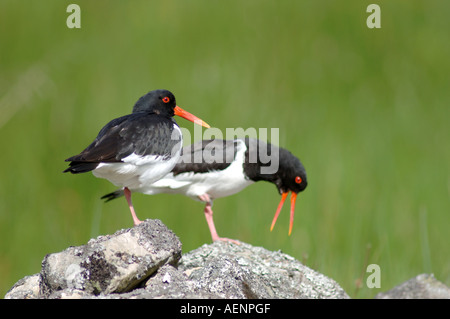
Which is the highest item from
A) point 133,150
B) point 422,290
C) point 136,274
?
point 133,150

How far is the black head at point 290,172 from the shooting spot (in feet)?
23.3

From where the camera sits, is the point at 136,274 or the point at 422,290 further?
the point at 422,290

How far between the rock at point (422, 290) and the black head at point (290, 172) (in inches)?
88.4

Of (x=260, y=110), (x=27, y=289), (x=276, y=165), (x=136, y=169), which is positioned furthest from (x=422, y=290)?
(x=260, y=110)

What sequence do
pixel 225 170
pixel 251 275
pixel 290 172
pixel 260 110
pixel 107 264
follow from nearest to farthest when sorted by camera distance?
pixel 107 264 < pixel 251 275 < pixel 225 170 < pixel 290 172 < pixel 260 110

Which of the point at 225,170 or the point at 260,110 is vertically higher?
the point at 260,110

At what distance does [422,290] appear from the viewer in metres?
4.90

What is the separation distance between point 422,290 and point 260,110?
762cm

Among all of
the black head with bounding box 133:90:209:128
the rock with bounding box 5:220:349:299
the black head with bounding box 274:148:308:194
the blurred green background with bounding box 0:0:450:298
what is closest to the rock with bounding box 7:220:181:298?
the rock with bounding box 5:220:349:299

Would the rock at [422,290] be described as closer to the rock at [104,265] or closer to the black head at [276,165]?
the rock at [104,265]

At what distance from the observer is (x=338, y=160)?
11.9 meters

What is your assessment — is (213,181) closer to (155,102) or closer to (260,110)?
(155,102)

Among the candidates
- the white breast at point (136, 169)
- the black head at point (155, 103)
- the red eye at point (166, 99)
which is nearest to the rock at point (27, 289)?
the white breast at point (136, 169)
